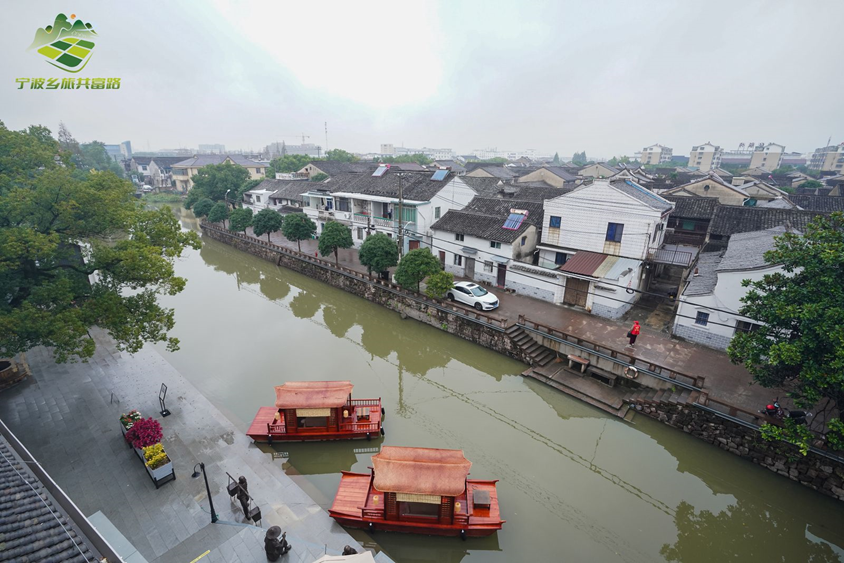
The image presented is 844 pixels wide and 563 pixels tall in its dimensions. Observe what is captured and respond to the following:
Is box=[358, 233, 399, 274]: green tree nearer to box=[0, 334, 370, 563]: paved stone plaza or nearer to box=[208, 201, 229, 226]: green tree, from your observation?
box=[0, 334, 370, 563]: paved stone plaza

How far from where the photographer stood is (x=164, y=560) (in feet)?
25.9

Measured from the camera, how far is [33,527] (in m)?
5.20

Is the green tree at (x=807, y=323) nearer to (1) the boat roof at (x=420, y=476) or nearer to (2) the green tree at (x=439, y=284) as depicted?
(1) the boat roof at (x=420, y=476)

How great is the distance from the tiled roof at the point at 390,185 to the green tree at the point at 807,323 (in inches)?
722

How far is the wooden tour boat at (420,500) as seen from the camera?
842 cm

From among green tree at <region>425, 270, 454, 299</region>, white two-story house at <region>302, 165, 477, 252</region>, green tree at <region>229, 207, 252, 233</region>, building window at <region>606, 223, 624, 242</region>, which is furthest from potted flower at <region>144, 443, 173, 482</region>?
green tree at <region>229, 207, 252, 233</region>

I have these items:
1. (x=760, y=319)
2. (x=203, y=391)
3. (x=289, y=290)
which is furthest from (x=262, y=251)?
(x=760, y=319)

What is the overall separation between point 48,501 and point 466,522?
7.60 metres

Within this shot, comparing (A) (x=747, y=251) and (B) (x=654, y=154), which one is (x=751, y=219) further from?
(B) (x=654, y=154)

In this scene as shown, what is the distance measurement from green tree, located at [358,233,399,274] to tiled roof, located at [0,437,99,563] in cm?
1625

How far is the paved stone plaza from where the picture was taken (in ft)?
27.5

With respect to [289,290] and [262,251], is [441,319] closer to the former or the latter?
[289,290]

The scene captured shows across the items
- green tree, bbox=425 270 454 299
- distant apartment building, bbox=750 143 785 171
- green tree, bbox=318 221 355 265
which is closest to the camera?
green tree, bbox=425 270 454 299

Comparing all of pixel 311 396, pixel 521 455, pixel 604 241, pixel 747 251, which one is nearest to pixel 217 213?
pixel 311 396
